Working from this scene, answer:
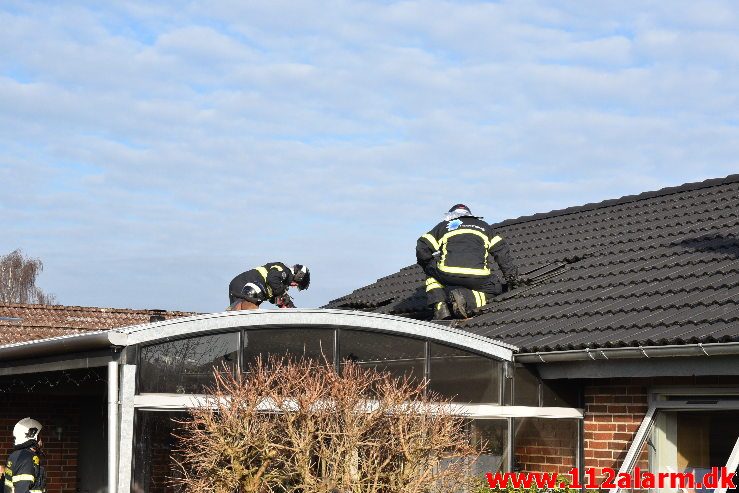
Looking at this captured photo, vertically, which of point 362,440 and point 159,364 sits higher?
point 159,364

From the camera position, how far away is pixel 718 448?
9.78m

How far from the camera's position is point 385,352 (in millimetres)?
10656

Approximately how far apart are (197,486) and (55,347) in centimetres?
234

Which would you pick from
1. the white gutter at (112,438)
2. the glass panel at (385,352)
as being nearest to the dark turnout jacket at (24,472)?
the white gutter at (112,438)

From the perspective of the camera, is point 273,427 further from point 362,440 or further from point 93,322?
point 93,322

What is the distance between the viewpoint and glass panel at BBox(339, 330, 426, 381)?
34.4 feet

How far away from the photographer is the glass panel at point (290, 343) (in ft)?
33.0

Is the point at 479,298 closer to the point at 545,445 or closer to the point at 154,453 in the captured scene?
the point at 545,445

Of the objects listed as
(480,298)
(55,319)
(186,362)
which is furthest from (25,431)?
(55,319)

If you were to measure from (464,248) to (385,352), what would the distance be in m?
3.28

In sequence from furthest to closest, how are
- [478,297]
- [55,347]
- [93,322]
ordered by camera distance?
1. [93,322]
2. [478,297]
3. [55,347]

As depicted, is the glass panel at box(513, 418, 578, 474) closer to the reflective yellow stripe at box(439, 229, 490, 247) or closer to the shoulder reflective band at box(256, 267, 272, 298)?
the reflective yellow stripe at box(439, 229, 490, 247)

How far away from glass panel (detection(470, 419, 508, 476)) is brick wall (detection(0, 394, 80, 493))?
982cm

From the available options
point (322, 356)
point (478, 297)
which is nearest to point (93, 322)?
point (478, 297)
